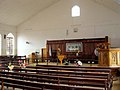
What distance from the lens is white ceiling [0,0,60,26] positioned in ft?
45.5

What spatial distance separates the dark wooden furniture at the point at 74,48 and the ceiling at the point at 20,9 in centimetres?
316

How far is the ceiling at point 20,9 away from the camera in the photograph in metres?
13.6

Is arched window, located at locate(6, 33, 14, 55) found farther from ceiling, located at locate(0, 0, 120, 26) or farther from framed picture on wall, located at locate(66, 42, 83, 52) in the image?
framed picture on wall, located at locate(66, 42, 83, 52)

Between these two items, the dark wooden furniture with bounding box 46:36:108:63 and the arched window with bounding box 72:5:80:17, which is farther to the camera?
the arched window with bounding box 72:5:80:17

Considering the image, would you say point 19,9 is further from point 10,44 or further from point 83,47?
point 83,47

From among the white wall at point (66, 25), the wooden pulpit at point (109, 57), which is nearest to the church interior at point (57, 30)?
the white wall at point (66, 25)

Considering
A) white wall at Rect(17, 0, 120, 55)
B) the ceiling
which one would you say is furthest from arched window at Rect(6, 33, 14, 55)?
the ceiling

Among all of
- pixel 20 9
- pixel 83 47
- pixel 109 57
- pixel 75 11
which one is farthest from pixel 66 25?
pixel 109 57

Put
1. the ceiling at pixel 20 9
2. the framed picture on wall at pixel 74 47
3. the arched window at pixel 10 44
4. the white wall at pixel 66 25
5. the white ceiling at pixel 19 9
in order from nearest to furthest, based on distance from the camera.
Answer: the ceiling at pixel 20 9 < the white ceiling at pixel 19 9 < the white wall at pixel 66 25 < the framed picture on wall at pixel 74 47 < the arched window at pixel 10 44

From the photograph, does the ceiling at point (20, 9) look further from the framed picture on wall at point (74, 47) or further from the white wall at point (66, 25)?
the framed picture on wall at point (74, 47)

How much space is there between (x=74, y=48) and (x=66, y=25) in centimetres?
236

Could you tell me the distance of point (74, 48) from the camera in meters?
14.9

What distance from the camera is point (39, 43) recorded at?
55.7ft

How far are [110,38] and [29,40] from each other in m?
7.93
